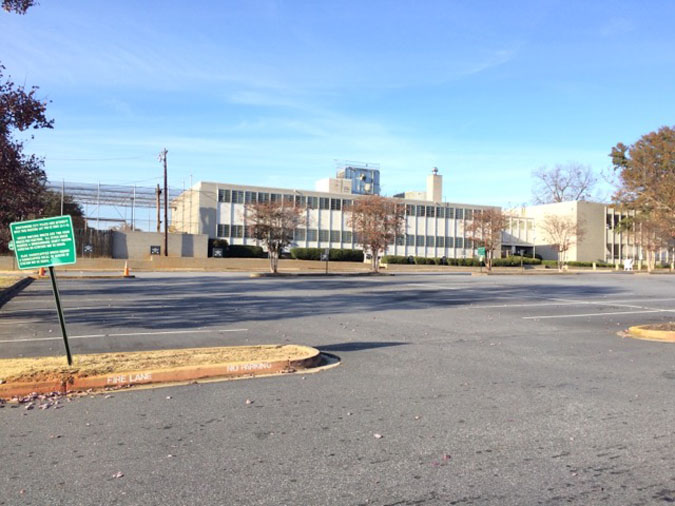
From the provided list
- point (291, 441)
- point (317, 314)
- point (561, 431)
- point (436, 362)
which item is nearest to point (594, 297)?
point (317, 314)

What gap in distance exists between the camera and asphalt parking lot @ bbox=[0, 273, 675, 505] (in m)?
4.14

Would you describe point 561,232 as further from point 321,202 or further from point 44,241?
point 44,241

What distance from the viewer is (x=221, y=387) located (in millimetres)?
7176

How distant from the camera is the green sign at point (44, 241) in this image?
7.40 meters

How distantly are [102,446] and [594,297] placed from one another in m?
20.9

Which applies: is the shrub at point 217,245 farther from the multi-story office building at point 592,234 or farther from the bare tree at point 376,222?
the multi-story office building at point 592,234

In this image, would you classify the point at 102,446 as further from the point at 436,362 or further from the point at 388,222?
the point at 388,222

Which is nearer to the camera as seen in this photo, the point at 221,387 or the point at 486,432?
the point at 486,432

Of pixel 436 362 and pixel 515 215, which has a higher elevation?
pixel 515 215

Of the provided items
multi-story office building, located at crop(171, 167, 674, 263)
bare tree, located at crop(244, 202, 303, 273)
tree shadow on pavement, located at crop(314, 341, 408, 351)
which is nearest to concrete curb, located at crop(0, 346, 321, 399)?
tree shadow on pavement, located at crop(314, 341, 408, 351)

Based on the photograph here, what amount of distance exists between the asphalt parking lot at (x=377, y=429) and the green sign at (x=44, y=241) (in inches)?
81.4

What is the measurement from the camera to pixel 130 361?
315 inches

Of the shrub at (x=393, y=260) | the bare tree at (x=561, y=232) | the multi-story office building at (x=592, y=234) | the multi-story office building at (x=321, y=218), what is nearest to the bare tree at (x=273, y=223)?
the multi-story office building at (x=321, y=218)

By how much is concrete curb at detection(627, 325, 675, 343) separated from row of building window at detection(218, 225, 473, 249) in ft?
132
